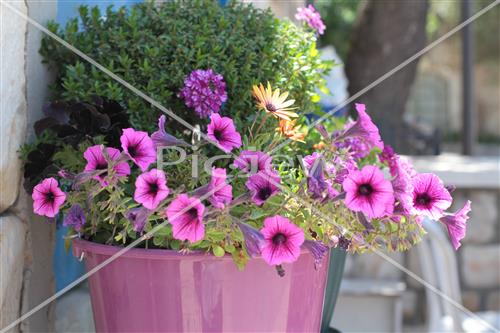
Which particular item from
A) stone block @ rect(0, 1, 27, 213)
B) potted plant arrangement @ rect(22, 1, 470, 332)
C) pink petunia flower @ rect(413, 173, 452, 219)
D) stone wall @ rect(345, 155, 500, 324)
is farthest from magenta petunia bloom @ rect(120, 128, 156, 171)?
stone wall @ rect(345, 155, 500, 324)

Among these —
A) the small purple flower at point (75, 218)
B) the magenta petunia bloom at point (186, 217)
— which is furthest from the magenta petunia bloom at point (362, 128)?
the small purple flower at point (75, 218)

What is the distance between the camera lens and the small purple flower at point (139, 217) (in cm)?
102

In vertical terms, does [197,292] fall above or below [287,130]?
below

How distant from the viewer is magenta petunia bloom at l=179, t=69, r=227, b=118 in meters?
1.28

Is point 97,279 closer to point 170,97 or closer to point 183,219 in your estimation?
point 183,219

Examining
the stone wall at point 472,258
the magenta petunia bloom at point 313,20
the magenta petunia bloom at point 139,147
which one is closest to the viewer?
the magenta petunia bloom at point 139,147

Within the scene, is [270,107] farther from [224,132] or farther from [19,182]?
[19,182]

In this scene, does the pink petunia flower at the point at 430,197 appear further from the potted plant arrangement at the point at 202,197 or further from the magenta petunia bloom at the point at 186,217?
the magenta petunia bloom at the point at 186,217

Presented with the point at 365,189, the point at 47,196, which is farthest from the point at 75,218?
the point at 365,189

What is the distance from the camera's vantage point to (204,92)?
4.18 feet

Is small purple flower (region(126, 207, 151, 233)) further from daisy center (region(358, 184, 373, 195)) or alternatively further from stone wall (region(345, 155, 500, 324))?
stone wall (region(345, 155, 500, 324))

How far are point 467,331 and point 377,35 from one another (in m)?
2.29

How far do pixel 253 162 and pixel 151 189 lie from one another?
179 mm

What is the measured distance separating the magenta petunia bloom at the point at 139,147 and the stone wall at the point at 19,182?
0.32 metres
